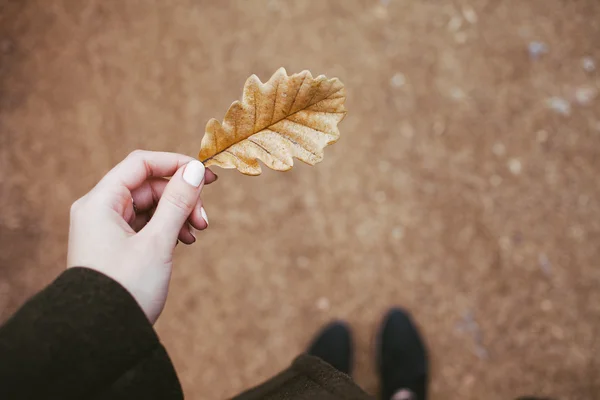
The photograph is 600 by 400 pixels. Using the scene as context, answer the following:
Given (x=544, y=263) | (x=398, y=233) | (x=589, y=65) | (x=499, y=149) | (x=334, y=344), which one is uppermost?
(x=589, y=65)

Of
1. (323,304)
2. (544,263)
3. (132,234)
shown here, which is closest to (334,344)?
(323,304)

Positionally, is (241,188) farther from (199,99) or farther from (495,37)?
(495,37)

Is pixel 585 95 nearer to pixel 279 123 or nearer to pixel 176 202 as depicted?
pixel 279 123

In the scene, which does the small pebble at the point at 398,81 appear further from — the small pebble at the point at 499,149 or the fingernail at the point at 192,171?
the fingernail at the point at 192,171

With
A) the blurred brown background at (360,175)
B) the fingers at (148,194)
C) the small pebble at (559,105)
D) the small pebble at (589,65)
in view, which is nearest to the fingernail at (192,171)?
the fingers at (148,194)

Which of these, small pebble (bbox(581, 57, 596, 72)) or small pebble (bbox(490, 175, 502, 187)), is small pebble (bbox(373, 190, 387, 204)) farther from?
small pebble (bbox(581, 57, 596, 72))

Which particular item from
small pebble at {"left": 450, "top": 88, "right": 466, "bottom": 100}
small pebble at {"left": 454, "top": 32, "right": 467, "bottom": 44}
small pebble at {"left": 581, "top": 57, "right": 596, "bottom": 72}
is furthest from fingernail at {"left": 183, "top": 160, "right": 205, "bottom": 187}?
small pebble at {"left": 581, "top": 57, "right": 596, "bottom": 72}

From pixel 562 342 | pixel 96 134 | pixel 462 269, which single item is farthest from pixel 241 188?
pixel 562 342
